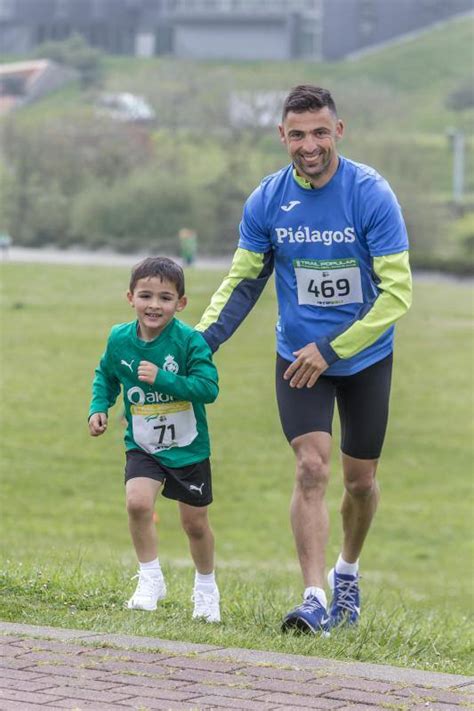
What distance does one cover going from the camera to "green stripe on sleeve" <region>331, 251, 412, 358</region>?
6.81m

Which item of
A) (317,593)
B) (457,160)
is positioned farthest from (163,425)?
(457,160)

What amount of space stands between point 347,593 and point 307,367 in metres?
1.31

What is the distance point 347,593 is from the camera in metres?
7.60

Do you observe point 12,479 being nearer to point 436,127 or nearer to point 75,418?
point 75,418

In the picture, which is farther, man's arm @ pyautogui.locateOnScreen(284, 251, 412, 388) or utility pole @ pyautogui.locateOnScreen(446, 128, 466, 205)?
utility pole @ pyautogui.locateOnScreen(446, 128, 466, 205)

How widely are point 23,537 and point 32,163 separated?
6534 centimetres

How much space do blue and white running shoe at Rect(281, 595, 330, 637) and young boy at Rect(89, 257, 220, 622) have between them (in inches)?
17.2

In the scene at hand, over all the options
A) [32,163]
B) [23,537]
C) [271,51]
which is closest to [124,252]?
[32,163]

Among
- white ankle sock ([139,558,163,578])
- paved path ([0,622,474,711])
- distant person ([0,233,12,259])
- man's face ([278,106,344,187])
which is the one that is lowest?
paved path ([0,622,474,711])

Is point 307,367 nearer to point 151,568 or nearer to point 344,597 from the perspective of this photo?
point 151,568

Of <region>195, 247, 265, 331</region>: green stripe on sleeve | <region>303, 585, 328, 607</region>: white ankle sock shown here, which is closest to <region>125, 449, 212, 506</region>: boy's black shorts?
<region>303, 585, 328, 607</region>: white ankle sock

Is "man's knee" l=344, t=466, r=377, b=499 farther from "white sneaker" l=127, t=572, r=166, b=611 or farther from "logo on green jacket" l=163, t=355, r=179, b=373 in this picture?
"logo on green jacket" l=163, t=355, r=179, b=373

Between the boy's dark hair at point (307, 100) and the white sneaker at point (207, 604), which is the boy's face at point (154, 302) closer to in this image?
the boy's dark hair at point (307, 100)

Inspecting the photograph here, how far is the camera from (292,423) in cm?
712
